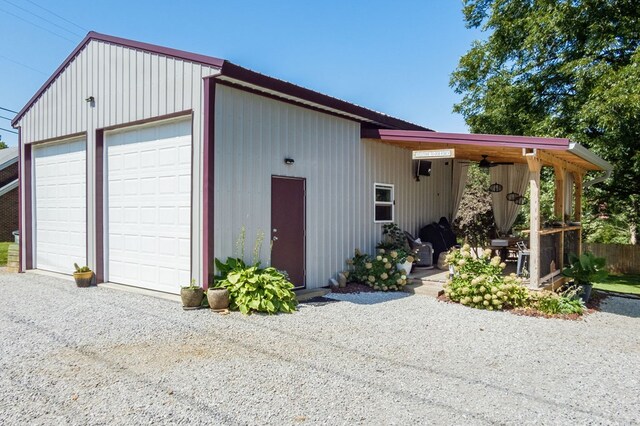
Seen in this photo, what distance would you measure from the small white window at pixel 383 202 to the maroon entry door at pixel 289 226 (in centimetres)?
225

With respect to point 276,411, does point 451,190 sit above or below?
above

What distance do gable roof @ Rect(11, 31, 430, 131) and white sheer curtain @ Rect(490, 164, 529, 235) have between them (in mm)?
2969

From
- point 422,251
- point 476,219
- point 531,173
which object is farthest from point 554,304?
point 476,219

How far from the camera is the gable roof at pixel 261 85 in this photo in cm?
604

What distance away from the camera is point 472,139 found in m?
7.34

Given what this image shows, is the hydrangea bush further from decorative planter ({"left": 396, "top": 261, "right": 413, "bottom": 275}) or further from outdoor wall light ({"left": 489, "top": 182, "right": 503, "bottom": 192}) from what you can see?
outdoor wall light ({"left": 489, "top": 182, "right": 503, "bottom": 192})

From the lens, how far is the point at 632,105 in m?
8.95

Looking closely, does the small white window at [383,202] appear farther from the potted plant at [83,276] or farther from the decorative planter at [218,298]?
the potted plant at [83,276]

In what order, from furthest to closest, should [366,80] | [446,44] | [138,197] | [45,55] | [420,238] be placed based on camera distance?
[45,55], [366,80], [446,44], [420,238], [138,197]

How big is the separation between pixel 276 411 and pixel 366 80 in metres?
13.7

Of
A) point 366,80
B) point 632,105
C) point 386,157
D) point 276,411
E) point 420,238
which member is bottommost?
point 276,411

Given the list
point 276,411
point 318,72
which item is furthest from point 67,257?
point 318,72

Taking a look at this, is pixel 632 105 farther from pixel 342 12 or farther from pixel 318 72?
pixel 318 72

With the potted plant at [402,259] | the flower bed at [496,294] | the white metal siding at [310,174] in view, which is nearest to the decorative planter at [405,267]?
the potted plant at [402,259]
